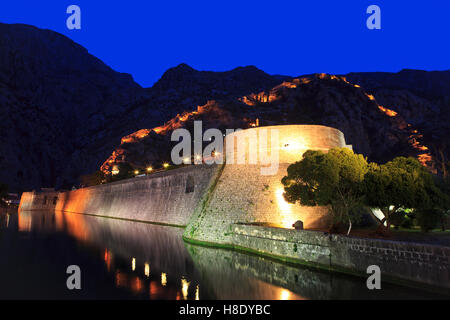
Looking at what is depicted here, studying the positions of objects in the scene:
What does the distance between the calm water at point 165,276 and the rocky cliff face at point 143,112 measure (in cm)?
9098

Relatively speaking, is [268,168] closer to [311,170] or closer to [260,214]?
[260,214]

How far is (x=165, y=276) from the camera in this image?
16594 millimetres

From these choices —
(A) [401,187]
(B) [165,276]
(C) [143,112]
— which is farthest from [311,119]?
(B) [165,276]

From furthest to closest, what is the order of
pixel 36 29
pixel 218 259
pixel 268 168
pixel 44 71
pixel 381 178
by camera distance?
pixel 36 29 → pixel 44 71 → pixel 268 168 → pixel 218 259 → pixel 381 178

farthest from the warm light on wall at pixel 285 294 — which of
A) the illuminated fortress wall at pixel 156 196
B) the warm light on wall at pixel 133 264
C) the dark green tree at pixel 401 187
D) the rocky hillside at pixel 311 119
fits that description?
the rocky hillside at pixel 311 119

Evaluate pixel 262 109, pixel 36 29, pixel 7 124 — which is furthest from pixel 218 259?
pixel 36 29

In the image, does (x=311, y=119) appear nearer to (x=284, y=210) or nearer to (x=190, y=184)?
(x=190, y=184)

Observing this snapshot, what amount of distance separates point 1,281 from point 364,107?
13495 centimetres

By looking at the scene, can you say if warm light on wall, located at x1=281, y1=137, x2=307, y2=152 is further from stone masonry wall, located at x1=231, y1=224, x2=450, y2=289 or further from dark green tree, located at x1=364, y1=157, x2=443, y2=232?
dark green tree, located at x1=364, y1=157, x2=443, y2=232

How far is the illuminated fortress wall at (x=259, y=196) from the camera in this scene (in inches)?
958

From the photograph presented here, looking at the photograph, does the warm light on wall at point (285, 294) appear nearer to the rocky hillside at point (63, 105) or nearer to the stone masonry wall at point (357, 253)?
the stone masonry wall at point (357, 253)

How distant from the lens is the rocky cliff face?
118625 millimetres

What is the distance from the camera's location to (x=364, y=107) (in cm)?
12938

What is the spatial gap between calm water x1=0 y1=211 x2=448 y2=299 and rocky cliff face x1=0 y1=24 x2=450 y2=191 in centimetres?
9098
